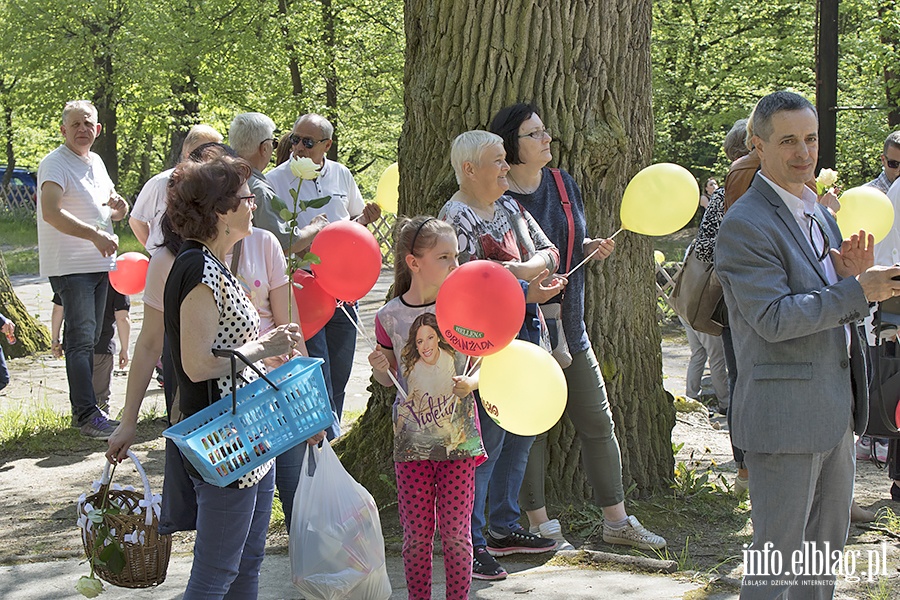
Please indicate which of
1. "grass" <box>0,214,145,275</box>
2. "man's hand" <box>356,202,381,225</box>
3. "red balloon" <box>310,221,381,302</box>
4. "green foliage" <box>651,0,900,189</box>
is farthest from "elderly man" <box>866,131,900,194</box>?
"grass" <box>0,214,145,275</box>

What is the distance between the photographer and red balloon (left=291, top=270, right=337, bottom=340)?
14.8ft

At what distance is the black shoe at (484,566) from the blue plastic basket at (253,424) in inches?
54.1

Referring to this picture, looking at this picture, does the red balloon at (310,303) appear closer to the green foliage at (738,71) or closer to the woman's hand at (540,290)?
the woman's hand at (540,290)

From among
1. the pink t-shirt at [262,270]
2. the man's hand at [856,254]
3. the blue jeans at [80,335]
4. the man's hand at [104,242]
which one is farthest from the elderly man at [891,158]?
the blue jeans at [80,335]

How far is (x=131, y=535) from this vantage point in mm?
3416

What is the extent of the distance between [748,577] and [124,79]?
2330cm

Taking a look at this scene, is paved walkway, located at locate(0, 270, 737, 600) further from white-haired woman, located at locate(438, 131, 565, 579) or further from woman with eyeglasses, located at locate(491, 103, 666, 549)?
woman with eyeglasses, located at locate(491, 103, 666, 549)

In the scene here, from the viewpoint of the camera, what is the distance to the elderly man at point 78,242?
6.62 meters

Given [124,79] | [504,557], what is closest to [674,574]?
[504,557]

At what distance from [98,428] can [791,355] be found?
492 cm

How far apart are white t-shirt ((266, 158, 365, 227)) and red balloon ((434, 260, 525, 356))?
197 cm

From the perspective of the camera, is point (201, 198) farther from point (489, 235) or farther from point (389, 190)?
point (389, 190)

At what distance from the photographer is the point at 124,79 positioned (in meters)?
24.1

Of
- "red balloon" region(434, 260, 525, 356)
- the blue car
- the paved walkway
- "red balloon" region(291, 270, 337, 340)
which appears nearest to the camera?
"red balloon" region(434, 260, 525, 356)
